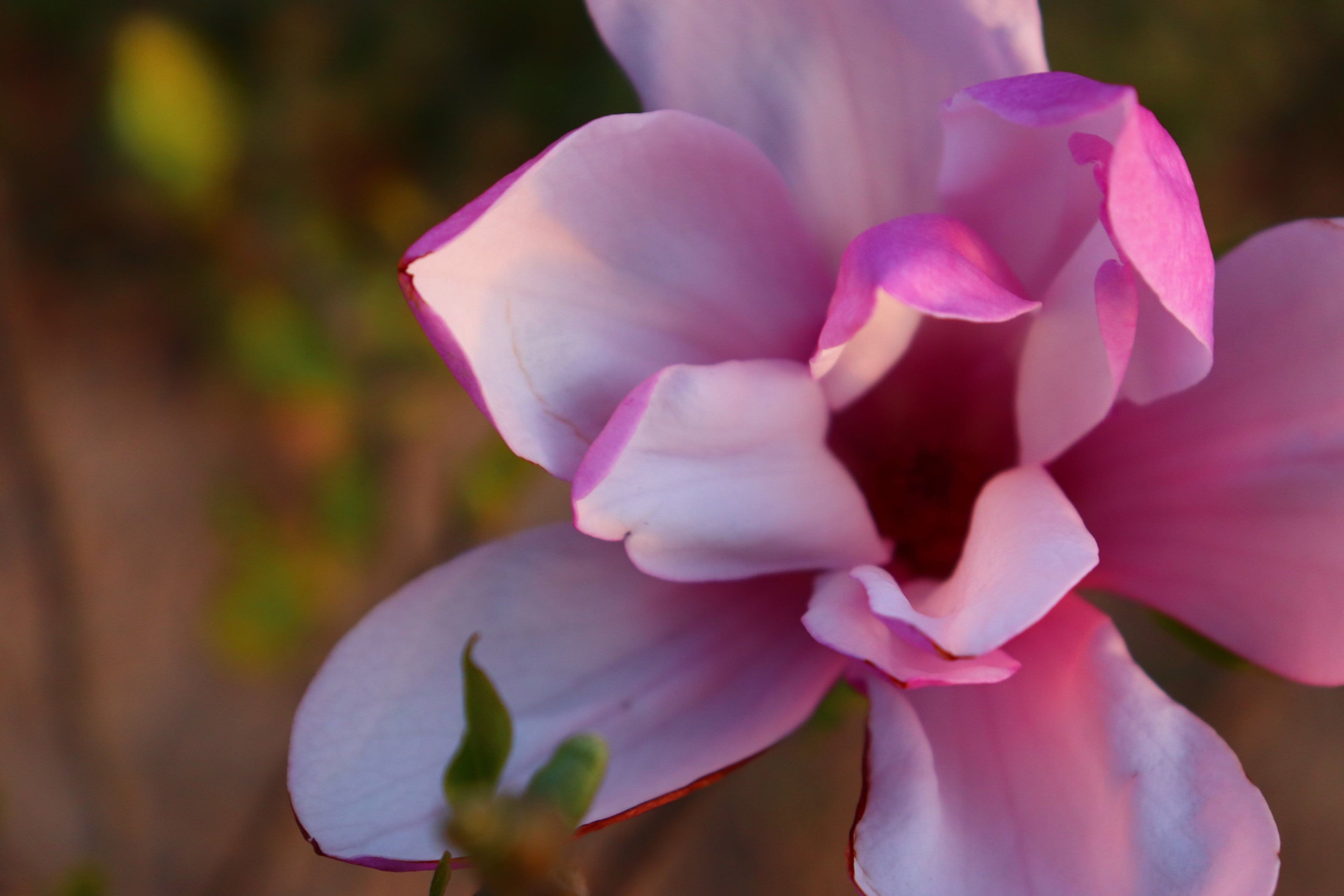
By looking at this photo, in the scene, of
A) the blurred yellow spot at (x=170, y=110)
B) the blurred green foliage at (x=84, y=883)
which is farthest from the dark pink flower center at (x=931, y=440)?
the blurred yellow spot at (x=170, y=110)


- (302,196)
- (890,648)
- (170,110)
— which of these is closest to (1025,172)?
(890,648)

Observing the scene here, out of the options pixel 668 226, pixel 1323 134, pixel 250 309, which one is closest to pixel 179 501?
pixel 250 309

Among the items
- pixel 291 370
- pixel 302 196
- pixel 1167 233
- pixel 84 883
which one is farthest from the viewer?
pixel 302 196

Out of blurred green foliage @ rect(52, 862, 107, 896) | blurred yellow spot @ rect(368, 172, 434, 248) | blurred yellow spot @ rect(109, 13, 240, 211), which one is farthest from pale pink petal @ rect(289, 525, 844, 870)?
blurred yellow spot @ rect(368, 172, 434, 248)

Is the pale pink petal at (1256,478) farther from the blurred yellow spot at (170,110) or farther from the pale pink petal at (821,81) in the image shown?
the blurred yellow spot at (170,110)

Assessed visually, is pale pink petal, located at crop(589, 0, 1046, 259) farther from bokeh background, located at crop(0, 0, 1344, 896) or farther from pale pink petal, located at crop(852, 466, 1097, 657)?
bokeh background, located at crop(0, 0, 1344, 896)

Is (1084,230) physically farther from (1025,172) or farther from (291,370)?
(291,370)

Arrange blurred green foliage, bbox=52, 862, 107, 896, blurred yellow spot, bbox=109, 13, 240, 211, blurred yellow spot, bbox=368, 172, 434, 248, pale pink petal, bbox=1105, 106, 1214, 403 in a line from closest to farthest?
pale pink petal, bbox=1105, 106, 1214, 403
blurred green foliage, bbox=52, 862, 107, 896
blurred yellow spot, bbox=109, 13, 240, 211
blurred yellow spot, bbox=368, 172, 434, 248
